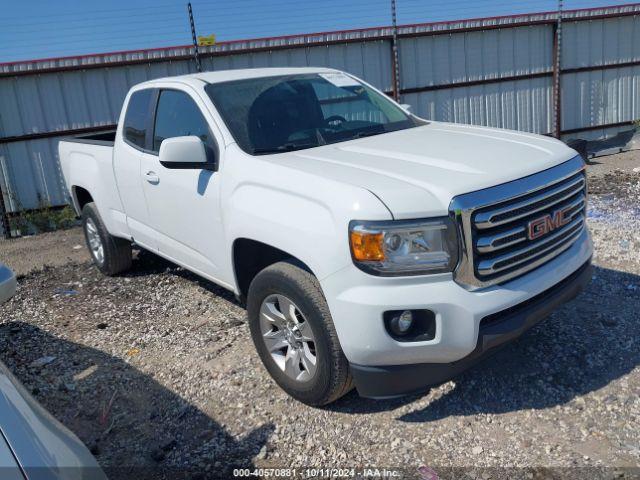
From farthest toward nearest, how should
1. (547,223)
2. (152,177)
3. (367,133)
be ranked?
(152,177) → (367,133) → (547,223)

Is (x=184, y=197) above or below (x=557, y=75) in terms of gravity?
below

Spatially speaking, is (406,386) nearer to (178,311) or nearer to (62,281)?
(178,311)

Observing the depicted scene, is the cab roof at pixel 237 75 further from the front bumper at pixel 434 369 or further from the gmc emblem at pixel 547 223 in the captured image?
the front bumper at pixel 434 369

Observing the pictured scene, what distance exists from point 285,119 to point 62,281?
11.9 ft

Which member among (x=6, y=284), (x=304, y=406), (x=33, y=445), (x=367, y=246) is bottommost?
(x=304, y=406)

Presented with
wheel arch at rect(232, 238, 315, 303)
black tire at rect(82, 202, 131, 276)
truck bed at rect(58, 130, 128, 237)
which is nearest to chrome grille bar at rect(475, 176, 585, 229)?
wheel arch at rect(232, 238, 315, 303)

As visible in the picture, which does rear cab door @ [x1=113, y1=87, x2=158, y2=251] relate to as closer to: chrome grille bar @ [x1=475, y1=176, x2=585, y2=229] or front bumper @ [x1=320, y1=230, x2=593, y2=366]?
front bumper @ [x1=320, y1=230, x2=593, y2=366]

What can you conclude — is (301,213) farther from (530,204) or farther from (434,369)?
(530,204)

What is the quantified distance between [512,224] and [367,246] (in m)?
0.78

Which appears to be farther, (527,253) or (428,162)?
(428,162)

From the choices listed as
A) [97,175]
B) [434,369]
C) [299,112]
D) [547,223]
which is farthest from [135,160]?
[547,223]

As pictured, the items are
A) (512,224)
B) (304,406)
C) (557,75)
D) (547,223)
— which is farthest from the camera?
(557,75)

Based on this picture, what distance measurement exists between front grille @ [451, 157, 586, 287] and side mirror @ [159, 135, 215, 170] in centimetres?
174

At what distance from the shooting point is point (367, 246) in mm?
2822
